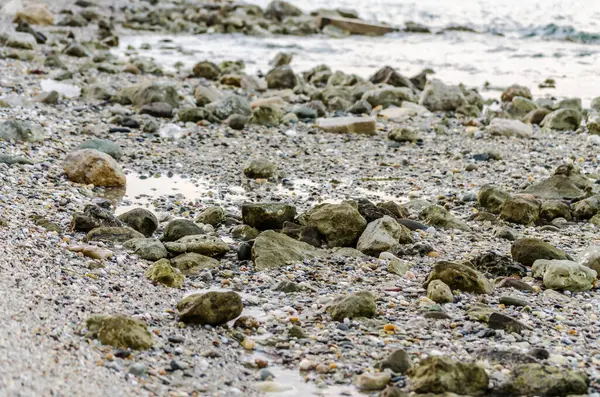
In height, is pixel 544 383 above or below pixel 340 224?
above

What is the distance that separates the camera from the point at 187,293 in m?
4.70

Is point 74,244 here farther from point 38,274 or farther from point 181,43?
point 181,43

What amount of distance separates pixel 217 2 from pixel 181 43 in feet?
25.9

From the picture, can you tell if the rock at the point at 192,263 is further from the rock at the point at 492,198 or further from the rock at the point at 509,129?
the rock at the point at 509,129

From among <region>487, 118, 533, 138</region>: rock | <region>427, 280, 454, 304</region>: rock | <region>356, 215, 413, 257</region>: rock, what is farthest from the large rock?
<region>487, 118, 533, 138</region>: rock

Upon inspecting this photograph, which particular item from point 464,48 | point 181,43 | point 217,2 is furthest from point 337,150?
point 217,2

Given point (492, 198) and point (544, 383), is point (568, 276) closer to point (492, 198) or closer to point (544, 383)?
point (544, 383)

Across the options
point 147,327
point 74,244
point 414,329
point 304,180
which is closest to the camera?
point 147,327

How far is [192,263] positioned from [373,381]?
6.29 feet

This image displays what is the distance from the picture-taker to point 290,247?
211 inches

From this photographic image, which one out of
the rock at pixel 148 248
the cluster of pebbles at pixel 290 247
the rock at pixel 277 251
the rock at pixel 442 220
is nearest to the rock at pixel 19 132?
the cluster of pebbles at pixel 290 247

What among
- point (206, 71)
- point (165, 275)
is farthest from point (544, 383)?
point (206, 71)

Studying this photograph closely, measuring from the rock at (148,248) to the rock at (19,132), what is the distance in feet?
9.12

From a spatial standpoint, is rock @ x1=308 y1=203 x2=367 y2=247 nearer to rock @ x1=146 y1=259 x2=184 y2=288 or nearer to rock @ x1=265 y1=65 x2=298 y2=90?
rock @ x1=146 y1=259 x2=184 y2=288
